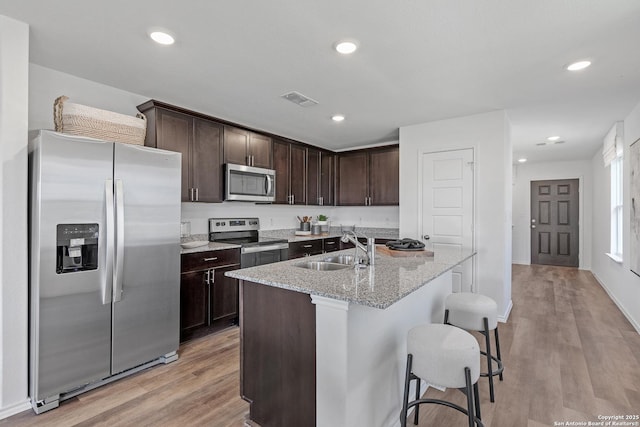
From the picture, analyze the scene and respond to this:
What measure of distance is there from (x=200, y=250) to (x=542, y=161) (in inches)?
297

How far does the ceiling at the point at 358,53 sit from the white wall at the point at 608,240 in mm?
508

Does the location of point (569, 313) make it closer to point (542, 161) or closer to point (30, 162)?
point (542, 161)

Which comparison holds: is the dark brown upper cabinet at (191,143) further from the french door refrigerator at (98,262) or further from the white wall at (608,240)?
the white wall at (608,240)

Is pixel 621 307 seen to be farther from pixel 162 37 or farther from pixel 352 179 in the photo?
pixel 162 37

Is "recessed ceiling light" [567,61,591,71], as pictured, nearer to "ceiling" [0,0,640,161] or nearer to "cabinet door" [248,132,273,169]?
"ceiling" [0,0,640,161]

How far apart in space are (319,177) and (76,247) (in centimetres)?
360

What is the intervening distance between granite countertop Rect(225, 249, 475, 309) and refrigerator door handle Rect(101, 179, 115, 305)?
1.08 m

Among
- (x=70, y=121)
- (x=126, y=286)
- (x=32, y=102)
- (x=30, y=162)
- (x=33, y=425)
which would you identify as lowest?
(x=33, y=425)

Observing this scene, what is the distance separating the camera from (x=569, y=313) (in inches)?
156

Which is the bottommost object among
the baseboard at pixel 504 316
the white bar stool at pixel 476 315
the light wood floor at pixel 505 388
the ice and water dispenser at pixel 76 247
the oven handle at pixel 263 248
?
the light wood floor at pixel 505 388

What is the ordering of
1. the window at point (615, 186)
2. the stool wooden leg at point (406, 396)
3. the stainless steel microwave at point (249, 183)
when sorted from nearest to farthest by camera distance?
the stool wooden leg at point (406, 396), the stainless steel microwave at point (249, 183), the window at point (615, 186)

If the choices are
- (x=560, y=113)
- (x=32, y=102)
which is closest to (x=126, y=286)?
(x=32, y=102)

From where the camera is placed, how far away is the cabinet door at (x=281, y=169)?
450 cm

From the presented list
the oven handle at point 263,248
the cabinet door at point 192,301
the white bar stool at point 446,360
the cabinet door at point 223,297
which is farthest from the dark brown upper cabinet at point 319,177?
the white bar stool at point 446,360
